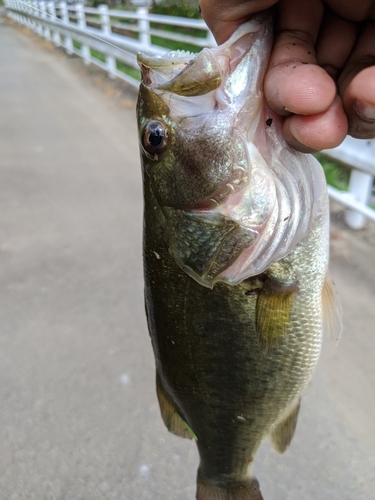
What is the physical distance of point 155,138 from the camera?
1123 mm

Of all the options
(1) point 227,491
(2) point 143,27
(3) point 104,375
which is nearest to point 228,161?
(1) point 227,491

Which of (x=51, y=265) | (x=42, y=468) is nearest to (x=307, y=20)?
(x=42, y=468)

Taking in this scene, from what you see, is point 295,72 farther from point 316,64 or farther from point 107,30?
point 107,30

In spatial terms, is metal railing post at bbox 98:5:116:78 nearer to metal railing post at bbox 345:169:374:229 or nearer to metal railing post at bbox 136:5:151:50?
metal railing post at bbox 136:5:151:50

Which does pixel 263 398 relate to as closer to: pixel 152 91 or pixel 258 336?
pixel 258 336

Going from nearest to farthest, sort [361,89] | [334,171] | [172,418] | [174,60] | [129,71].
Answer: [361,89] < [174,60] < [172,418] < [334,171] < [129,71]

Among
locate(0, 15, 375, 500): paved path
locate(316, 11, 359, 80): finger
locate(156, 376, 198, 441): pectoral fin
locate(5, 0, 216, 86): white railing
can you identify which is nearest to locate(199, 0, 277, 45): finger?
locate(316, 11, 359, 80): finger

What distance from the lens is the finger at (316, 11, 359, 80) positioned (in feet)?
4.02

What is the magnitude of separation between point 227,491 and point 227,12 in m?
1.44

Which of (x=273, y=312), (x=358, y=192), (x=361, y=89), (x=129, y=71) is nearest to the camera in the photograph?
(x=361, y=89)

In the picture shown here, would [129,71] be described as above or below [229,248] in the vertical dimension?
below

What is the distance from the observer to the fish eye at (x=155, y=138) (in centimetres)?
111

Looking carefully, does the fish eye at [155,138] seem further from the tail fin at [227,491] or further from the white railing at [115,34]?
the white railing at [115,34]

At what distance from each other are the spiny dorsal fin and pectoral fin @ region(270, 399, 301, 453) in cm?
31
